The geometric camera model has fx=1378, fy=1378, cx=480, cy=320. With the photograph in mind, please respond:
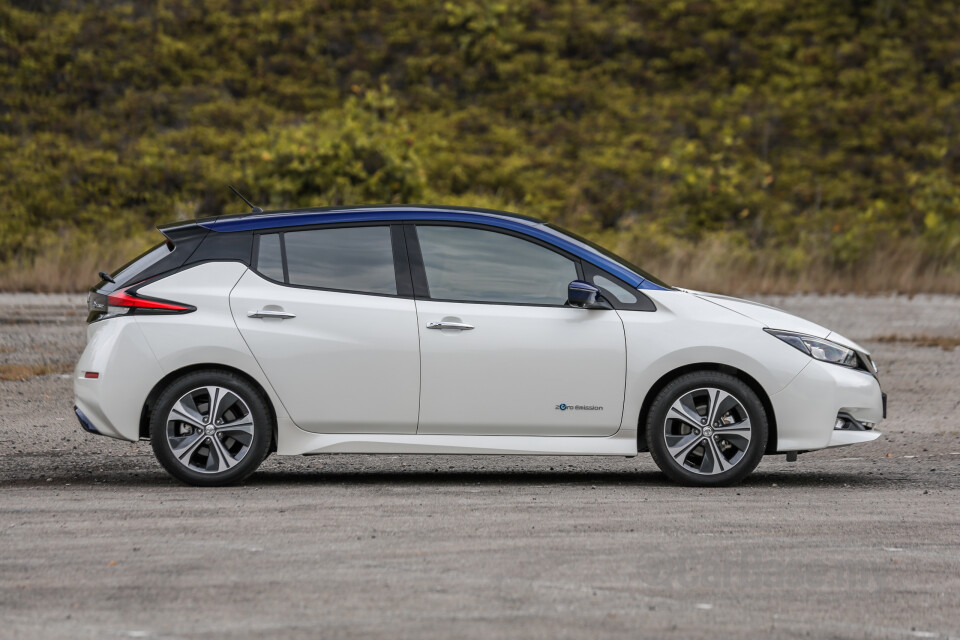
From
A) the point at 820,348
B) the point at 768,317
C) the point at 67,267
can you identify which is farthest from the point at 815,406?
the point at 67,267

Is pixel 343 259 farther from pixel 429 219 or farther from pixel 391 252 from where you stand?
pixel 429 219

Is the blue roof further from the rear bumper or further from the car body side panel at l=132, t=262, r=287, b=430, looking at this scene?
the rear bumper

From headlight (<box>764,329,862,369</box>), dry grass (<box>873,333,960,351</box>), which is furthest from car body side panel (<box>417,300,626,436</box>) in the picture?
dry grass (<box>873,333,960,351</box>)

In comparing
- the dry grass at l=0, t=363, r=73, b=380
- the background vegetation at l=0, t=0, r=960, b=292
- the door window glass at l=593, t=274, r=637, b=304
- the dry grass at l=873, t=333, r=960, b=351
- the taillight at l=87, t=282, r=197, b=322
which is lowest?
the dry grass at l=0, t=363, r=73, b=380

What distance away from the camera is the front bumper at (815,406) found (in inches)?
326

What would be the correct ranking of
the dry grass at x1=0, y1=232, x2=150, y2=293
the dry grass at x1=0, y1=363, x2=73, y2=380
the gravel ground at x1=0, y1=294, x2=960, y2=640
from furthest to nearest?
the dry grass at x1=0, y1=232, x2=150, y2=293, the dry grass at x1=0, y1=363, x2=73, y2=380, the gravel ground at x1=0, y1=294, x2=960, y2=640

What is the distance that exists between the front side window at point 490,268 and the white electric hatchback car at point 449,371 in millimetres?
14

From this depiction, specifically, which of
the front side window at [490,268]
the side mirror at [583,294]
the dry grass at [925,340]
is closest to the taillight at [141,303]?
the front side window at [490,268]

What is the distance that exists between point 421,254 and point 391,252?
0.18 m

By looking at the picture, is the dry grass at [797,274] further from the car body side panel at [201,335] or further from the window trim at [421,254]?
the car body side panel at [201,335]

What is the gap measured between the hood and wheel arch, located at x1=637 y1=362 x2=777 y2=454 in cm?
35

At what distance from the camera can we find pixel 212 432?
27.0 feet

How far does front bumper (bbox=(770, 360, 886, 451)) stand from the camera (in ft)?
27.1

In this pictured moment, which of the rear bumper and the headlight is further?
the headlight
